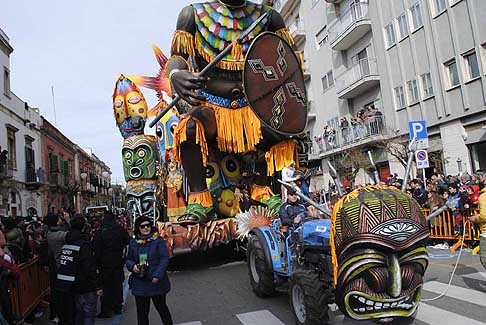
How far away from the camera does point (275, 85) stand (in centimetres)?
577

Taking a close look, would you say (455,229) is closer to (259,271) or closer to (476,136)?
(259,271)

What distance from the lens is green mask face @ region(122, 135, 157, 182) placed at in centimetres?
1203

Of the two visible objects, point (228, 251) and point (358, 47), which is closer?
point (228, 251)

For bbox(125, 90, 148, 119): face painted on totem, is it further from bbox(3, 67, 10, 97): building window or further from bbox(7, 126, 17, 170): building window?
bbox(3, 67, 10, 97): building window

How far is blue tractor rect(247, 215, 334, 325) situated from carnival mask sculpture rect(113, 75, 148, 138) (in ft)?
23.3

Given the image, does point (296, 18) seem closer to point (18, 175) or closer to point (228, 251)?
point (18, 175)

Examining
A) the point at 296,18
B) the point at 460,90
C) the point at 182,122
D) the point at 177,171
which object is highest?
the point at 296,18

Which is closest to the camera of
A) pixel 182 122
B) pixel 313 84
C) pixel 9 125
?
pixel 182 122

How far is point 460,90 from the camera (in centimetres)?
1698

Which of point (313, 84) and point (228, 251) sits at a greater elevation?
point (313, 84)

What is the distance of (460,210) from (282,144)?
5.09 m

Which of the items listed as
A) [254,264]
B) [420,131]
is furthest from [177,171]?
[420,131]

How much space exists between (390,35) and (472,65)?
5.77 m

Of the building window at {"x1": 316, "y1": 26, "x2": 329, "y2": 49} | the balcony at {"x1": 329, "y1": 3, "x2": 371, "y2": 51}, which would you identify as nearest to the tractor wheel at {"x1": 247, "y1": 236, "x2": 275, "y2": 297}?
the balcony at {"x1": 329, "y1": 3, "x2": 371, "y2": 51}
